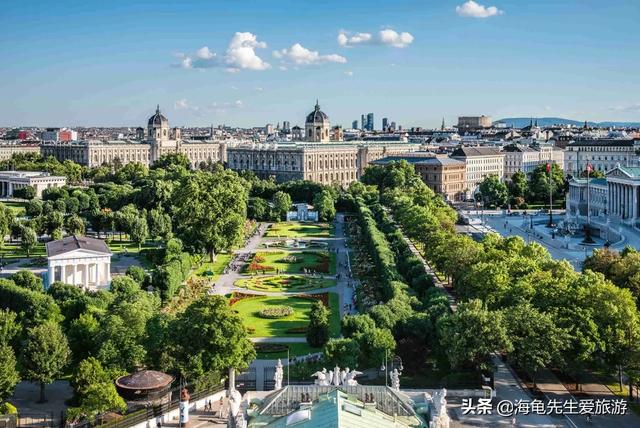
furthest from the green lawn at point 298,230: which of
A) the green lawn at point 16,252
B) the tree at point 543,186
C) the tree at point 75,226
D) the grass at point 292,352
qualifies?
the grass at point 292,352

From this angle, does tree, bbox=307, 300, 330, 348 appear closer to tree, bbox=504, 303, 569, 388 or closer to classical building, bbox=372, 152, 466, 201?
tree, bbox=504, 303, 569, 388

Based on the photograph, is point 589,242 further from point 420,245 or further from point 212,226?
point 212,226

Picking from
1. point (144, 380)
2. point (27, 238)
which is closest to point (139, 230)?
point (27, 238)

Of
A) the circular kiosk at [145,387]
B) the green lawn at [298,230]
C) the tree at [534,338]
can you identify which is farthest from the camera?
the green lawn at [298,230]

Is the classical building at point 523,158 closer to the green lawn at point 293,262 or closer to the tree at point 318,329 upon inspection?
the green lawn at point 293,262

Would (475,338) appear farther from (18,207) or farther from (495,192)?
(18,207)

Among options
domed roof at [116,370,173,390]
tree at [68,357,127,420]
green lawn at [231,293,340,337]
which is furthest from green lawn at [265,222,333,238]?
tree at [68,357,127,420]
